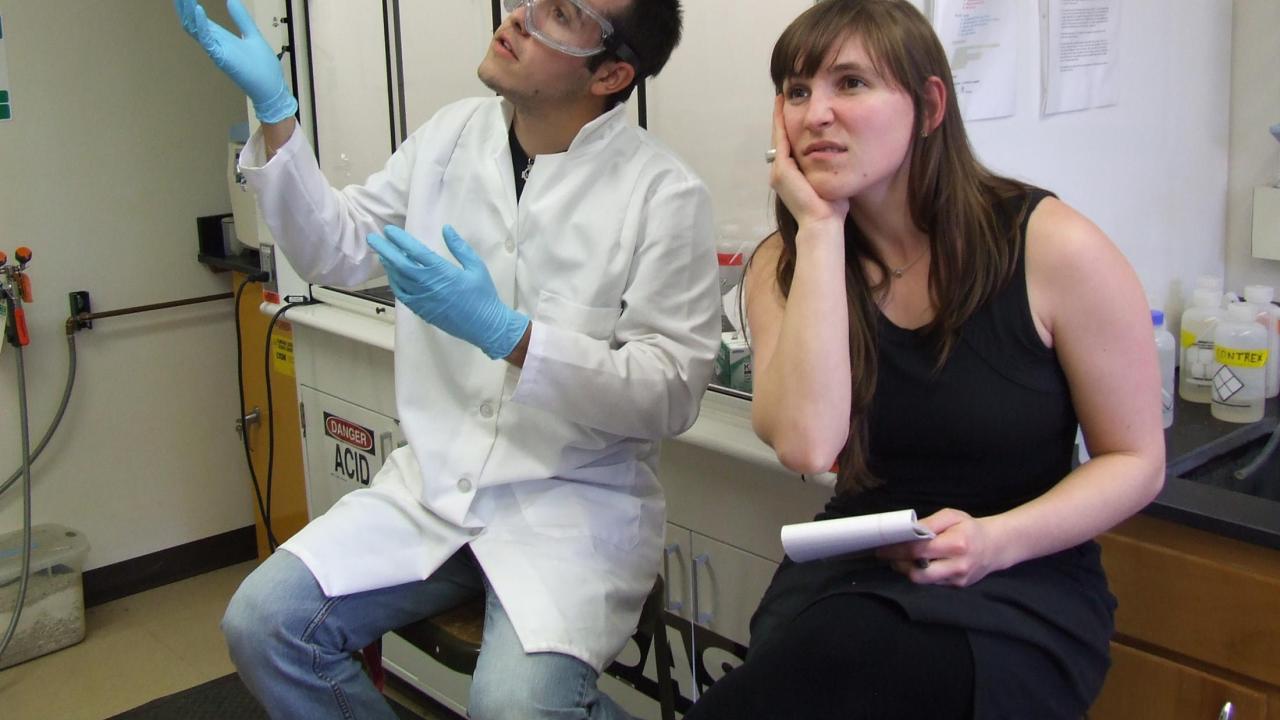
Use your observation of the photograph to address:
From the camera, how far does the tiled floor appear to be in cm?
259

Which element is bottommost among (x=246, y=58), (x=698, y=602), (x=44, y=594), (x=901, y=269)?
(x=44, y=594)

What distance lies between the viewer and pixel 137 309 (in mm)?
3037

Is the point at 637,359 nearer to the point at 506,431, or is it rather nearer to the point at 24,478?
the point at 506,431

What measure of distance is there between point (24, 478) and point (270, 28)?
135 cm

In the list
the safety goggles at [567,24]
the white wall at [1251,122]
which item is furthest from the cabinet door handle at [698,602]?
the white wall at [1251,122]

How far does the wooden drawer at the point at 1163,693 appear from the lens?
128 centimetres

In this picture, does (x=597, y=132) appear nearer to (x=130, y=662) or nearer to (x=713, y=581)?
(x=713, y=581)

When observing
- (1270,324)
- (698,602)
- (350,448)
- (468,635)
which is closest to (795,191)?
(468,635)

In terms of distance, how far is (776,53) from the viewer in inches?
49.5

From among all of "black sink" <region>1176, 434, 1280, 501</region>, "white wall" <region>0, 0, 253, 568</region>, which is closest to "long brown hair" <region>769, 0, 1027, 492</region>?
"black sink" <region>1176, 434, 1280, 501</region>

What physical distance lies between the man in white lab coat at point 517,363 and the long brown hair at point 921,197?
0.93ft

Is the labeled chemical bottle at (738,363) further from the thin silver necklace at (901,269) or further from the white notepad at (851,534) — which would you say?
the white notepad at (851,534)

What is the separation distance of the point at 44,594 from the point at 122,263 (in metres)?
0.91

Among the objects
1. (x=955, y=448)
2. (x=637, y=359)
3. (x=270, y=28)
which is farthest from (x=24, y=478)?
(x=955, y=448)
